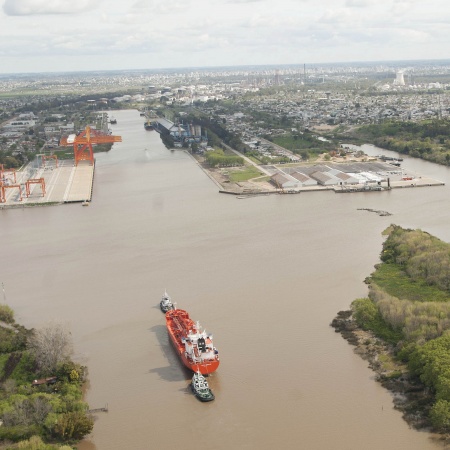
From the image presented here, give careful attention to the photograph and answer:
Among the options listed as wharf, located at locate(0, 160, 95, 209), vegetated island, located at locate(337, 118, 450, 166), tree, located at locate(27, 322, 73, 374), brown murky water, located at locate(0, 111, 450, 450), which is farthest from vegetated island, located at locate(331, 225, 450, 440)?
vegetated island, located at locate(337, 118, 450, 166)

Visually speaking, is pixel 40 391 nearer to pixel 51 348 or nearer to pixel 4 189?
pixel 51 348

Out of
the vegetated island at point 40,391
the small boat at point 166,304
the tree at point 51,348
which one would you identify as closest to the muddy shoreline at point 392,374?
the small boat at point 166,304

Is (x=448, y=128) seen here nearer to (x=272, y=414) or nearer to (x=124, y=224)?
(x=124, y=224)

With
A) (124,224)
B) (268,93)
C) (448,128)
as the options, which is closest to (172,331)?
(124,224)

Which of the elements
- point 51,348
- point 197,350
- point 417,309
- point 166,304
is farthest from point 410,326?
point 51,348

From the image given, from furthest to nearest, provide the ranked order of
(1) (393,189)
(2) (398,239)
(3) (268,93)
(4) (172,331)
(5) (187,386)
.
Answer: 1. (3) (268,93)
2. (1) (393,189)
3. (2) (398,239)
4. (4) (172,331)
5. (5) (187,386)
